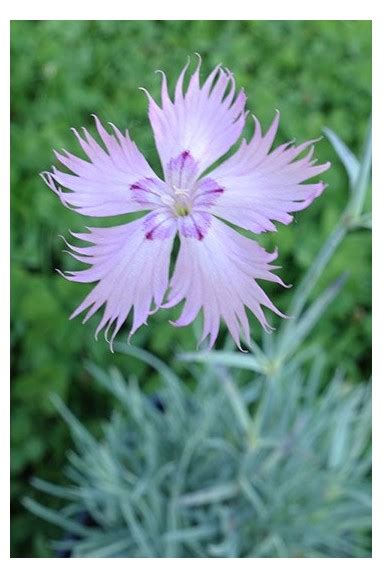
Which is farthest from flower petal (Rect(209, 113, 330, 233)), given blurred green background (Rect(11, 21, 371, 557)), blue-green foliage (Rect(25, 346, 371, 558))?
blurred green background (Rect(11, 21, 371, 557))

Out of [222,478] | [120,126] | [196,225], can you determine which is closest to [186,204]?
[196,225]

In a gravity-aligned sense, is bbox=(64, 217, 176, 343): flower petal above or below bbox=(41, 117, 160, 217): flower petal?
below

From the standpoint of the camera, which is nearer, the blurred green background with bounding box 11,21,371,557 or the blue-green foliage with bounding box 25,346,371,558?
the blue-green foliage with bounding box 25,346,371,558

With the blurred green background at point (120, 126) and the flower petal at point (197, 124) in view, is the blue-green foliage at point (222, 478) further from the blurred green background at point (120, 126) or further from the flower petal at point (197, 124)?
the flower petal at point (197, 124)

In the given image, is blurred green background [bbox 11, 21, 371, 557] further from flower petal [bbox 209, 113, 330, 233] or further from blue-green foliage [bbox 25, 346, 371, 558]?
flower petal [bbox 209, 113, 330, 233]

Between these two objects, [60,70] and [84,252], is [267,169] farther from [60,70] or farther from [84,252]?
[60,70]

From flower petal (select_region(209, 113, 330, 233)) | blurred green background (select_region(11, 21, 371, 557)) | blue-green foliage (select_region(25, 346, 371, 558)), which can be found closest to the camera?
flower petal (select_region(209, 113, 330, 233))

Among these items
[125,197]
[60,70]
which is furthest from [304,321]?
[60,70]

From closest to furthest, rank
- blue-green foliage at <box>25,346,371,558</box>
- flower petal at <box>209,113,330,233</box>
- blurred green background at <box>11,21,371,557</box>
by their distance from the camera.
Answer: flower petal at <box>209,113,330,233</box>, blue-green foliage at <box>25,346,371,558</box>, blurred green background at <box>11,21,371,557</box>
